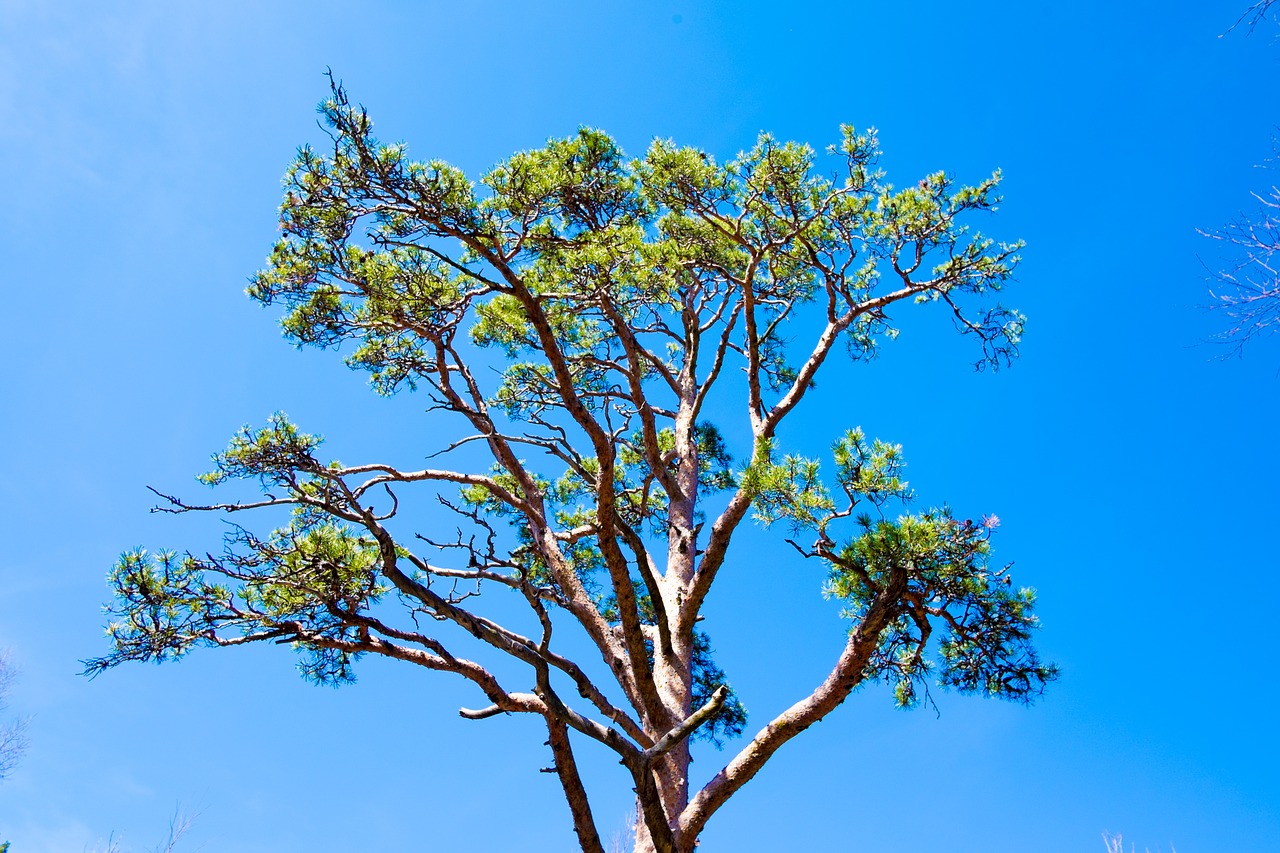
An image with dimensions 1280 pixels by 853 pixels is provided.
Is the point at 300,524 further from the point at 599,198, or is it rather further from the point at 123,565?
the point at 599,198

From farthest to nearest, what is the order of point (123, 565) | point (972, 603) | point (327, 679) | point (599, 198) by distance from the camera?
point (599, 198)
point (327, 679)
point (972, 603)
point (123, 565)

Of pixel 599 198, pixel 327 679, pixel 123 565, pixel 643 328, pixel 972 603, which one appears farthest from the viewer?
pixel 643 328

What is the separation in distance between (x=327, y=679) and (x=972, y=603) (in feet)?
13.0

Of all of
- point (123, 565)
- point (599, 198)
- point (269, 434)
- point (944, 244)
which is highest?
point (599, 198)

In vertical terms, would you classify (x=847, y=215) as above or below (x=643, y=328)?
below

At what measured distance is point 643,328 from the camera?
25.8 feet

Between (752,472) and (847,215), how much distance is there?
2.81 m

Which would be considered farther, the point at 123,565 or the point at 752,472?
the point at 752,472

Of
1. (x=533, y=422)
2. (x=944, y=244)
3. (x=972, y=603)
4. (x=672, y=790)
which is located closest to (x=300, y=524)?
(x=533, y=422)

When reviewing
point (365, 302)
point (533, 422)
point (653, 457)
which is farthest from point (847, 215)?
point (365, 302)

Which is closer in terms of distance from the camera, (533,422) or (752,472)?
(752,472)

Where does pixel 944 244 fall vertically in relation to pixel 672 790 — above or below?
above

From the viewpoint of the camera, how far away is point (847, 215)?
681 cm

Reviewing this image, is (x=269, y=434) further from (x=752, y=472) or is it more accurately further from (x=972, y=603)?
(x=972, y=603)
